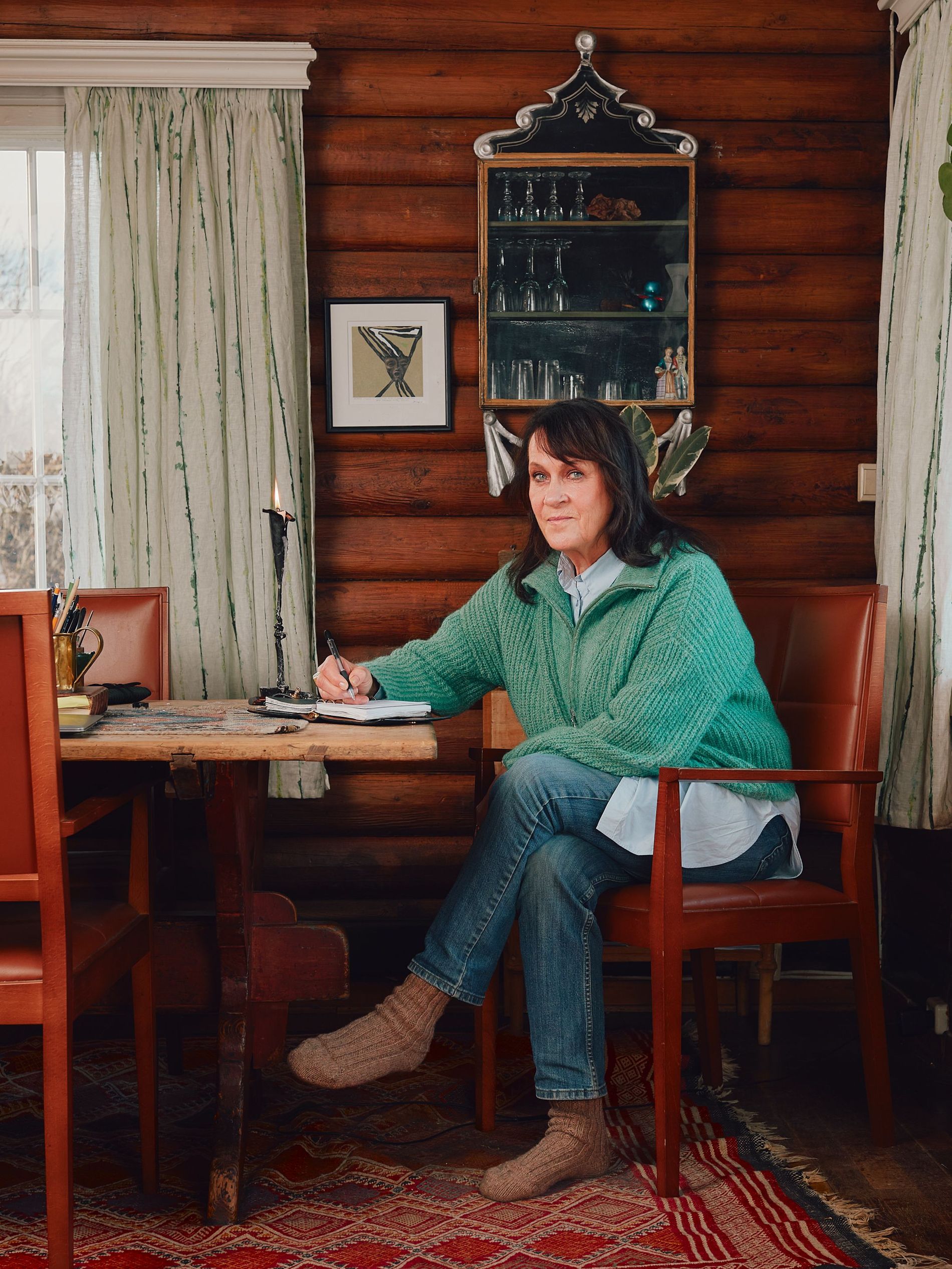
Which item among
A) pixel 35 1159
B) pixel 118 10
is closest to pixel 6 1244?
pixel 35 1159

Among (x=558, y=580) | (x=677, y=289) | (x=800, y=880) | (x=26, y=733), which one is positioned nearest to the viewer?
(x=26, y=733)

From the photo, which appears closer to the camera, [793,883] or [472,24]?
[793,883]

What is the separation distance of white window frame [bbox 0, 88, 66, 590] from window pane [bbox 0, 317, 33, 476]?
10mm

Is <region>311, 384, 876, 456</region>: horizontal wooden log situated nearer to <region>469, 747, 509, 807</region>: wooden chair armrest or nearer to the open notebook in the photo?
<region>469, 747, 509, 807</region>: wooden chair armrest

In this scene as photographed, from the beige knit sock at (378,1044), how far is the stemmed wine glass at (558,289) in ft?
6.23

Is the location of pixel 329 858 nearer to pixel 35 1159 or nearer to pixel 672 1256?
pixel 35 1159

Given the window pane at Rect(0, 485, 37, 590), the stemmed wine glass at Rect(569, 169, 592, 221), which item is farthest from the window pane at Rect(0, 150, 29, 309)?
the stemmed wine glass at Rect(569, 169, 592, 221)

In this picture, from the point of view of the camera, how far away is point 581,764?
2.00 m

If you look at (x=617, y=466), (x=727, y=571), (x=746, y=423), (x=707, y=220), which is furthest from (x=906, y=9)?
(x=617, y=466)

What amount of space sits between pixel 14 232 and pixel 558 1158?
110 inches

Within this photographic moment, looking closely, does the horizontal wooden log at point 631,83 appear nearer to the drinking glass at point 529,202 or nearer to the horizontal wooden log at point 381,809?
the drinking glass at point 529,202

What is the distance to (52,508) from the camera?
3.19 metres

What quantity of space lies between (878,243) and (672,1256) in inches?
104

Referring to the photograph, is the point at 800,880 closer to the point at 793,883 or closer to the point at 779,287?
the point at 793,883
